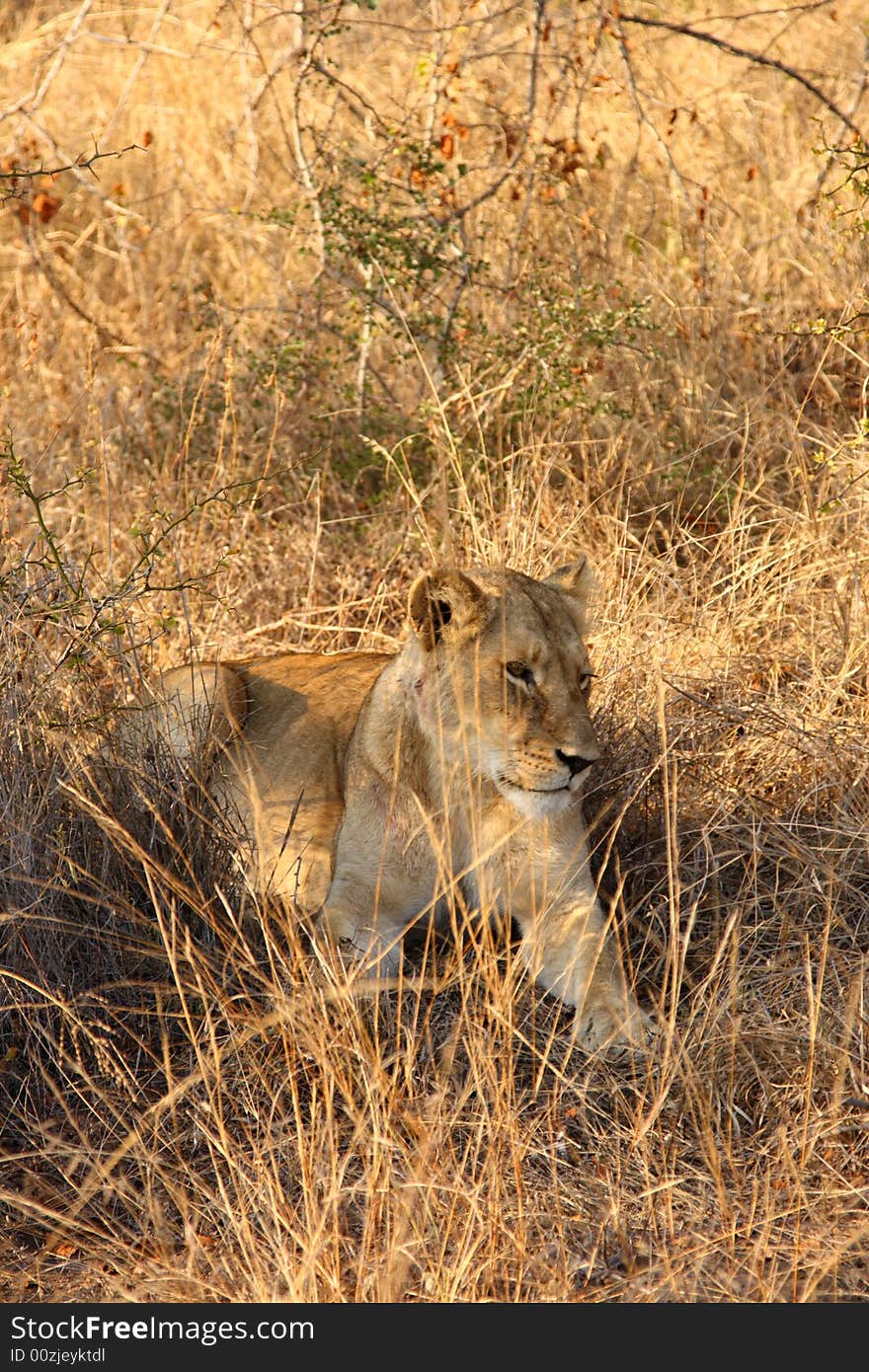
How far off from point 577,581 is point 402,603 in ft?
5.51

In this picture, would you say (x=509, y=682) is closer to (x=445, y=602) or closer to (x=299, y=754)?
(x=445, y=602)

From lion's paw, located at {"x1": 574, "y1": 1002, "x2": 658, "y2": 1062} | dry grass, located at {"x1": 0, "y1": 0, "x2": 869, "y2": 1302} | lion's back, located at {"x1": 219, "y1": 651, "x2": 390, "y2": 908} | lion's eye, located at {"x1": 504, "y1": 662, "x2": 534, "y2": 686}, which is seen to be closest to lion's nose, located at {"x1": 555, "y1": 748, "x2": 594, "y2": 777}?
lion's eye, located at {"x1": 504, "y1": 662, "x2": 534, "y2": 686}

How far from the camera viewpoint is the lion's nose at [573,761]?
3596 mm

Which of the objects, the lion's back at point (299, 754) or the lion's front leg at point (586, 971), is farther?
the lion's back at point (299, 754)

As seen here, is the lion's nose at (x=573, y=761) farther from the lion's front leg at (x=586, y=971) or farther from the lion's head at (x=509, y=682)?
the lion's front leg at (x=586, y=971)

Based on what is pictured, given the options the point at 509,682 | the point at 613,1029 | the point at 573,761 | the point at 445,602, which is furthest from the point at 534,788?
the point at 613,1029

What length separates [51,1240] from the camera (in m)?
3.07

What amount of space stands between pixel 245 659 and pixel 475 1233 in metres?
2.60

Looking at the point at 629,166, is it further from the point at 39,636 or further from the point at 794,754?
the point at 39,636

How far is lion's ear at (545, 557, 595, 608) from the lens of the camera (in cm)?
409

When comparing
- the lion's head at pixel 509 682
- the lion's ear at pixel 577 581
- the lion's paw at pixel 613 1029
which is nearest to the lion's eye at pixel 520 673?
the lion's head at pixel 509 682

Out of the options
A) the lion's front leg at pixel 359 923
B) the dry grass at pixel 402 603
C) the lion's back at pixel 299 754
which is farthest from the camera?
the lion's back at pixel 299 754

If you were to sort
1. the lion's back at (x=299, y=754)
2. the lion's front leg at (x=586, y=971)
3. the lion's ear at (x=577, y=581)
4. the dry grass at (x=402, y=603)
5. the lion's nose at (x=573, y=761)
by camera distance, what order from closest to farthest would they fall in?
the dry grass at (x=402, y=603) → the lion's nose at (x=573, y=761) → the lion's front leg at (x=586, y=971) → the lion's ear at (x=577, y=581) → the lion's back at (x=299, y=754)

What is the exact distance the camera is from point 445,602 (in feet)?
12.0
